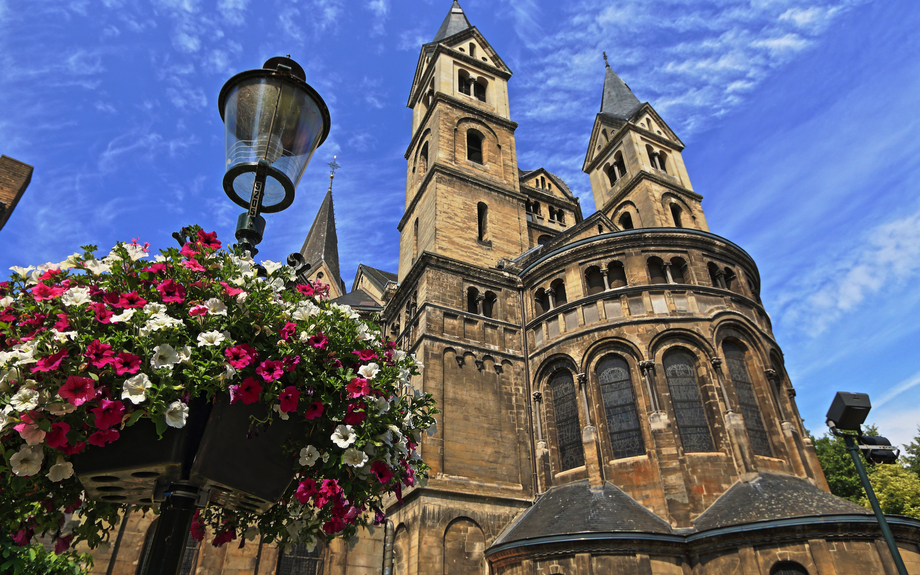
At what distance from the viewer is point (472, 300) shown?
2027cm

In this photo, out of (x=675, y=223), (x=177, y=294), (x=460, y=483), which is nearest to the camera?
(x=177, y=294)

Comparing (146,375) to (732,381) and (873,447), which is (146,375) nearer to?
(873,447)

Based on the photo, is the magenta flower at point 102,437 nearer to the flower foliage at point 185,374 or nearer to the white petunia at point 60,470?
the flower foliage at point 185,374

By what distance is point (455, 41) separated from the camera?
1206 inches

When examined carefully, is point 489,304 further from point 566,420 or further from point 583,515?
point 583,515

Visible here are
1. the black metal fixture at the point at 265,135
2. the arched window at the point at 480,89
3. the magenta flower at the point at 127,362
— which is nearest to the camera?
the magenta flower at the point at 127,362

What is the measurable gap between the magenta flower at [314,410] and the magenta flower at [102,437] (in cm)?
105

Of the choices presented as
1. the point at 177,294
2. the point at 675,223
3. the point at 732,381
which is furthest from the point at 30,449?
the point at 675,223

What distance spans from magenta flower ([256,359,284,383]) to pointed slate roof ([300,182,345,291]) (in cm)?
4945

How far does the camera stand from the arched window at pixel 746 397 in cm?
1540

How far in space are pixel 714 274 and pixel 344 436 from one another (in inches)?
707

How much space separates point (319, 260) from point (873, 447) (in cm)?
4926

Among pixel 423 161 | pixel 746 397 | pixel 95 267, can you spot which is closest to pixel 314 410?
pixel 95 267

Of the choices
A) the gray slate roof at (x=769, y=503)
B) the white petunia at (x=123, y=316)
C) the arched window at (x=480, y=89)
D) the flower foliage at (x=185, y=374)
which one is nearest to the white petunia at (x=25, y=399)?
the flower foliage at (x=185, y=374)
